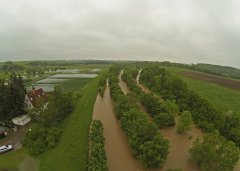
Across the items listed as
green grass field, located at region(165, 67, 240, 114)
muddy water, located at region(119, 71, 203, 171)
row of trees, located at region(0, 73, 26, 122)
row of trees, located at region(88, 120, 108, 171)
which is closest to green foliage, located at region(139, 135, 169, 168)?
muddy water, located at region(119, 71, 203, 171)

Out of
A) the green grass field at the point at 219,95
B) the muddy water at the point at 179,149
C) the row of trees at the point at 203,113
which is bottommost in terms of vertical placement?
the muddy water at the point at 179,149

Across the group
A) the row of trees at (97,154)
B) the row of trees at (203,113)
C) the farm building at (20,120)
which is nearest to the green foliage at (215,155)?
the row of trees at (203,113)

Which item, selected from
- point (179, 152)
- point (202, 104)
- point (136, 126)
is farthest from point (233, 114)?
point (136, 126)

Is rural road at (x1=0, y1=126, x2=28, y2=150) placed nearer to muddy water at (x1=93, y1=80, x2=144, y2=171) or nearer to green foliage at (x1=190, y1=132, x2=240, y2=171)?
muddy water at (x1=93, y1=80, x2=144, y2=171)

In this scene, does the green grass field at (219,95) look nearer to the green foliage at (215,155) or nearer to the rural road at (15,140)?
the green foliage at (215,155)

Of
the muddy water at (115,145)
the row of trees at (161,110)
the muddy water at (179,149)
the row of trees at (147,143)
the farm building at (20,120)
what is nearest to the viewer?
the row of trees at (147,143)

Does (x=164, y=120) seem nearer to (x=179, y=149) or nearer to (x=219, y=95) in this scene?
(x=179, y=149)
